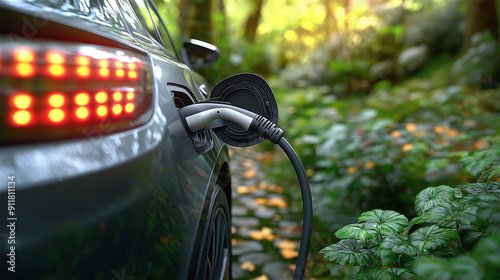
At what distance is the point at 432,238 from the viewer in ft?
3.87

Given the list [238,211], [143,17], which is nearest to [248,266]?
[238,211]

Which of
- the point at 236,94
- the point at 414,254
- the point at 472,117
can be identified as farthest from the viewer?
the point at 472,117

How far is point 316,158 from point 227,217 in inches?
111

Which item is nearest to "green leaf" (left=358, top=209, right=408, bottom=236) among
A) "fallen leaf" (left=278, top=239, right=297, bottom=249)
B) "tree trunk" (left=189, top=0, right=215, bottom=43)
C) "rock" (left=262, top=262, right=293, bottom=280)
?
"rock" (left=262, top=262, right=293, bottom=280)

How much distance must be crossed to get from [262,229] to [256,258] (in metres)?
0.54

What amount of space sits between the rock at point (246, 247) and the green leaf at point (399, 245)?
1.87m

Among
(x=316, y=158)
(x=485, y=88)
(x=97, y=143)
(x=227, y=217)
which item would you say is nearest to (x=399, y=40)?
(x=485, y=88)

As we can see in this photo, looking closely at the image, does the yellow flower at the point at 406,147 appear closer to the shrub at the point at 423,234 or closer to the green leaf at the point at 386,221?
the shrub at the point at 423,234

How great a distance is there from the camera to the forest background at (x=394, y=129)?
1.19 metres

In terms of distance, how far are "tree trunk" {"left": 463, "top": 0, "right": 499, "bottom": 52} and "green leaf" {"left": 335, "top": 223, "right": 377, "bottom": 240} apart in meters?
6.54

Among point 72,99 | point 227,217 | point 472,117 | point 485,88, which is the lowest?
point 72,99

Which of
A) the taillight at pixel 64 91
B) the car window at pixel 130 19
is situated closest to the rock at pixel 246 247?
the car window at pixel 130 19

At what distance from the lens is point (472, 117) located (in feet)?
14.2

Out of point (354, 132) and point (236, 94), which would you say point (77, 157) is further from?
point (354, 132)
